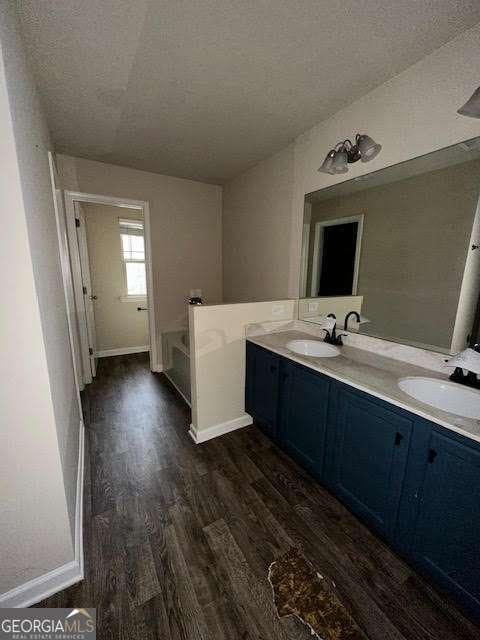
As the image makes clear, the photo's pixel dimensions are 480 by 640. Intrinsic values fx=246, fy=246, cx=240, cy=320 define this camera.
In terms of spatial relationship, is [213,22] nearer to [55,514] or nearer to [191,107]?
[191,107]

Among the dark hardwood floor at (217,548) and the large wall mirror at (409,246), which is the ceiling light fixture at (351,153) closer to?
the large wall mirror at (409,246)

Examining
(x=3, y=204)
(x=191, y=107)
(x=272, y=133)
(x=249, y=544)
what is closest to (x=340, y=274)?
(x=272, y=133)

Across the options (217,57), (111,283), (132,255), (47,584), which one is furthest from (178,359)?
(217,57)

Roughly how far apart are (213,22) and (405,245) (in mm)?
1571

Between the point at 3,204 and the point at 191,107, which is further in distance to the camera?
the point at 191,107

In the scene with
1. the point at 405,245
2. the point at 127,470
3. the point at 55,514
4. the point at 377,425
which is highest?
the point at 405,245

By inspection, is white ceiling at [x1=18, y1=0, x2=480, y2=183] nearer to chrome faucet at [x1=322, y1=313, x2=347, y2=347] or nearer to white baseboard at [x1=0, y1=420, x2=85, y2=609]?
chrome faucet at [x1=322, y1=313, x2=347, y2=347]

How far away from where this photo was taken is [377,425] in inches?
48.5

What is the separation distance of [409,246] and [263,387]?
4.67ft

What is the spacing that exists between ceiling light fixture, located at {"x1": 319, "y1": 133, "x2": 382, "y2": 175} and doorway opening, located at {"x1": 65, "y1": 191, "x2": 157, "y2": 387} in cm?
228

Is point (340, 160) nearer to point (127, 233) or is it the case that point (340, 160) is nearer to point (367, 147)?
point (367, 147)

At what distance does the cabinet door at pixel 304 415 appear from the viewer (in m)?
1.54

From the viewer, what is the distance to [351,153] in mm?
1677

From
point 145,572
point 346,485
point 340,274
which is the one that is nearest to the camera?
point 145,572
